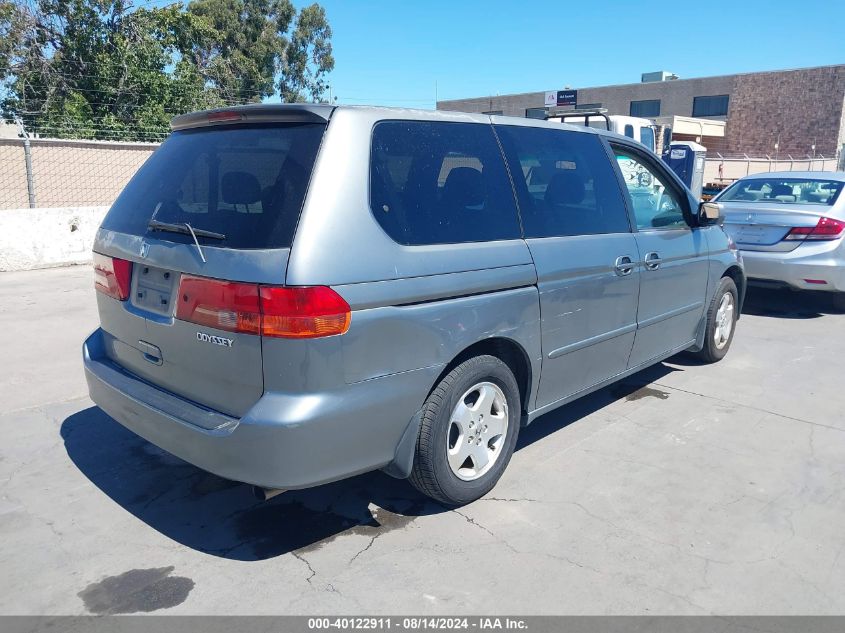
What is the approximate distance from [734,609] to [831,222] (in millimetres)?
6110

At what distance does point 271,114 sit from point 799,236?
6628 millimetres

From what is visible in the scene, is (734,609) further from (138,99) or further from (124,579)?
(138,99)

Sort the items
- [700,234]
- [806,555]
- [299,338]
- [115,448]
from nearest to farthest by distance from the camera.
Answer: [299,338] → [806,555] → [115,448] → [700,234]

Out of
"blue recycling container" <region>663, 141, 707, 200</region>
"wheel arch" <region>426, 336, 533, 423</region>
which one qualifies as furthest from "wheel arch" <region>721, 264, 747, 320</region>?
"blue recycling container" <region>663, 141, 707, 200</region>

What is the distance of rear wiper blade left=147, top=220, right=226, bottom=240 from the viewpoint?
2.84m

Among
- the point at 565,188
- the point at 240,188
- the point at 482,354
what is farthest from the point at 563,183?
the point at 240,188

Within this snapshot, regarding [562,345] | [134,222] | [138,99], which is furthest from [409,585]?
[138,99]

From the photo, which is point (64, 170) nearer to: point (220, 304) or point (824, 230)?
point (220, 304)

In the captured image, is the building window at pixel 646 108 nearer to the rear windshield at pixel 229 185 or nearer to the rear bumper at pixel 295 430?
the rear windshield at pixel 229 185

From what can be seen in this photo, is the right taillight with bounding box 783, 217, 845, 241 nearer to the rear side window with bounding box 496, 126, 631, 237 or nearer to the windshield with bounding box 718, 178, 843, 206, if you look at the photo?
the windshield with bounding box 718, 178, 843, 206

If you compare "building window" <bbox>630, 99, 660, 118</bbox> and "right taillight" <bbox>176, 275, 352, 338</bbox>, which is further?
"building window" <bbox>630, 99, 660, 118</bbox>

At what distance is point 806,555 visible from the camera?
3102mm

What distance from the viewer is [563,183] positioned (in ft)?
13.4

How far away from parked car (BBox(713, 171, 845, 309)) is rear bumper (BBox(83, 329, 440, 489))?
6.03 m
